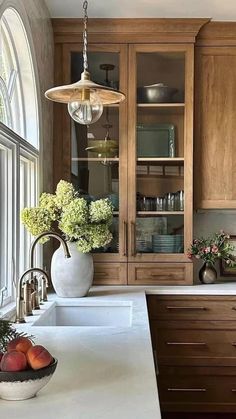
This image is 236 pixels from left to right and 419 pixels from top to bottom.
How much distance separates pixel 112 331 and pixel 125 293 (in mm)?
1182

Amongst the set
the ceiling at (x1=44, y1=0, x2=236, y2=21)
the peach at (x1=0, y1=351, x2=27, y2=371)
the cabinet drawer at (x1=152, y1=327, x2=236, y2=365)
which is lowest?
the cabinet drawer at (x1=152, y1=327, x2=236, y2=365)

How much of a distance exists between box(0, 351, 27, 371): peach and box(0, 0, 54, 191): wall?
2.02 m

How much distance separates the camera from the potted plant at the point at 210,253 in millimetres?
3682

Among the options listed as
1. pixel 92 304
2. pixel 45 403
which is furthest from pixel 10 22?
pixel 45 403

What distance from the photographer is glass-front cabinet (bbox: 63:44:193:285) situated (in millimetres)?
3705

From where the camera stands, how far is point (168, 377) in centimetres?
345

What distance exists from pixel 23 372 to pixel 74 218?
65.8 inches

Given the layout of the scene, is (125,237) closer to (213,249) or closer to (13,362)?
(213,249)

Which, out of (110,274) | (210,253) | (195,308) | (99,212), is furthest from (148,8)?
(195,308)

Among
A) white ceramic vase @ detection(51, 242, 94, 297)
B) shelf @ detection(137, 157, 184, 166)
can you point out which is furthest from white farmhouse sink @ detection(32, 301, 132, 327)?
shelf @ detection(137, 157, 184, 166)

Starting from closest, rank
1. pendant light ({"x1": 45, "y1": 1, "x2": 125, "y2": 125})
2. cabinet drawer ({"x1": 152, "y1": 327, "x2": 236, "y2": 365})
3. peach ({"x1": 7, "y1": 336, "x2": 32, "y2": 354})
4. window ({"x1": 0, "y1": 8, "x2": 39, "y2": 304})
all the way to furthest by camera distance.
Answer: peach ({"x1": 7, "y1": 336, "x2": 32, "y2": 354})
pendant light ({"x1": 45, "y1": 1, "x2": 125, "y2": 125})
window ({"x1": 0, "y1": 8, "x2": 39, "y2": 304})
cabinet drawer ({"x1": 152, "y1": 327, "x2": 236, "y2": 365})

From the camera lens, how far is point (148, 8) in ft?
11.6

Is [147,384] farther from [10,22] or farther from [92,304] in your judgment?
[10,22]

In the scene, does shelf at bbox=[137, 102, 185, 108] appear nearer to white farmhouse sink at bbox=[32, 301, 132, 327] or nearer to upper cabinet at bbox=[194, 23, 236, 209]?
upper cabinet at bbox=[194, 23, 236, 209]
